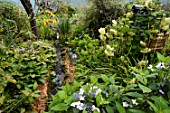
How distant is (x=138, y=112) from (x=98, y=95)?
212mm

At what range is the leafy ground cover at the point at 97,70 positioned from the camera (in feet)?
3.58

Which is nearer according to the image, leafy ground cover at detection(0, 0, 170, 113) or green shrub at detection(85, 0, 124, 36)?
leafy ground cover at detection(0, 0, 170, 113)

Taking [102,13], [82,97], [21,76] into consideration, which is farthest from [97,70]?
[102,13]

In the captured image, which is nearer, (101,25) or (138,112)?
(138,112)

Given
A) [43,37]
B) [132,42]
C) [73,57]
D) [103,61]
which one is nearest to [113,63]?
[103,61]

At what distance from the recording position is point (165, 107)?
0.92 m

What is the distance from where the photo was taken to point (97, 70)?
2605 mm

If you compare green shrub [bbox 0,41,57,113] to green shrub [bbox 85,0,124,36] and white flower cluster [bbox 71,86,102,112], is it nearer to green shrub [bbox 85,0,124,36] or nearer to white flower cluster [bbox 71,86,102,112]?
white flower cluster [bbox 71,86,102,112]

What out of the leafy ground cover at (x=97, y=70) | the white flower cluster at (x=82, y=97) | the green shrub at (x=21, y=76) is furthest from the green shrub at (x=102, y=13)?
the white flower cluster at (x=82, y=97)

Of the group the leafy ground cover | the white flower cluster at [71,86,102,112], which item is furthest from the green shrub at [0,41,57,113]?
the white flower cluster at [71,86,102,112]

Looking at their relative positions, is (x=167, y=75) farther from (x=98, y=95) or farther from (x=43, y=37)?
(x=43, y=37)

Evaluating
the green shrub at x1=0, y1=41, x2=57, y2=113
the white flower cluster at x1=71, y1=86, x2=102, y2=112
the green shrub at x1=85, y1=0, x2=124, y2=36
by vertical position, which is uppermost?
the green shrub at x1=85, y1=0, x2=124, y2=36

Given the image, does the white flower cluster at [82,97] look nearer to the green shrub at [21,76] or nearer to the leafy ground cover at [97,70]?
the leafy ground cover at [97,70]

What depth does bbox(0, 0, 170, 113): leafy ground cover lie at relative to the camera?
1.09 m
